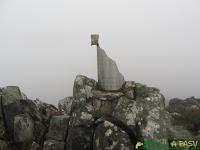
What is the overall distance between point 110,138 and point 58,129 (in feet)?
19.2

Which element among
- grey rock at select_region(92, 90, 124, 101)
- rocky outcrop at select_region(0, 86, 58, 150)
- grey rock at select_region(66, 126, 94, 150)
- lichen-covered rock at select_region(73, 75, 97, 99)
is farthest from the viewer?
rocky outcrop at select_region(0, 86, 58, 150)

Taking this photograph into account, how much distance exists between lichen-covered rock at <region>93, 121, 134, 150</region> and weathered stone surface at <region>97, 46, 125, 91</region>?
4.54m

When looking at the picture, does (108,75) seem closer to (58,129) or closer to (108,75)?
(108,75)

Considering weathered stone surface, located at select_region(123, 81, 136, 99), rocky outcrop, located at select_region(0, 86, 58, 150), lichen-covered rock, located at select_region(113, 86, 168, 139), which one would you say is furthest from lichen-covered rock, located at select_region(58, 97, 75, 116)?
lichen-covered rock, located at select_region(113, 86, 168, 139)

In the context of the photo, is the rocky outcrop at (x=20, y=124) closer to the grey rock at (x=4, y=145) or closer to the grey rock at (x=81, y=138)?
the grey rock at (x=4, y=145)

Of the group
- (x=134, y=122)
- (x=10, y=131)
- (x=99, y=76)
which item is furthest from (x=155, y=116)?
(x=10, y=131)

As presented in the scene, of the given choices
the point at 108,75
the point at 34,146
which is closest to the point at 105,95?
the point at 108,75

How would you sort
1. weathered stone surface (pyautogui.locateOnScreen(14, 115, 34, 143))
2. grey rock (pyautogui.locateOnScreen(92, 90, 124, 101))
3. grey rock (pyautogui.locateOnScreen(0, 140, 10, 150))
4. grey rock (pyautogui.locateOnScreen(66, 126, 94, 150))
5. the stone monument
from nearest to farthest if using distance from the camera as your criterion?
grey rock (pyautogui.locateOnScreen(66, 126, 94, 150))
grey rock (pyautogui.locateOnScreen(92, 90, 124, 101))
grey rock (pyautogui.locateOnScreen(0, 140, 10, 150))
the stone monument
weathered stone surface (pyautogui.locateOnScreen(14, 115, 34, 143))

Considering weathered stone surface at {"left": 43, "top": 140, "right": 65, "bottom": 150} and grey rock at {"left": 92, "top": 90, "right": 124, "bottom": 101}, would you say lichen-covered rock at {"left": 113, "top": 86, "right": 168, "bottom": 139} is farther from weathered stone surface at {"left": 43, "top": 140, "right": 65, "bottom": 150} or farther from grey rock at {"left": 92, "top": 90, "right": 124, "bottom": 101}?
weathered stone surface at {"left": 43, "top": 140, "right": 65, "bottom": 150}

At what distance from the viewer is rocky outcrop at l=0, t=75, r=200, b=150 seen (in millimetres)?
26562

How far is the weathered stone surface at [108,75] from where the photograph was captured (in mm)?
30156

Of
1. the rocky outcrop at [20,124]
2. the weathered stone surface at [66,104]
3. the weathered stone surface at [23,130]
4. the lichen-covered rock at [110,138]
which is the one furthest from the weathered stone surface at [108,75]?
the weathered stone surface at [66,104]

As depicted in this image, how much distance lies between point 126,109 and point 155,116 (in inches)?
95.5

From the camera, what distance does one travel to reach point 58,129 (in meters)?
29.6
